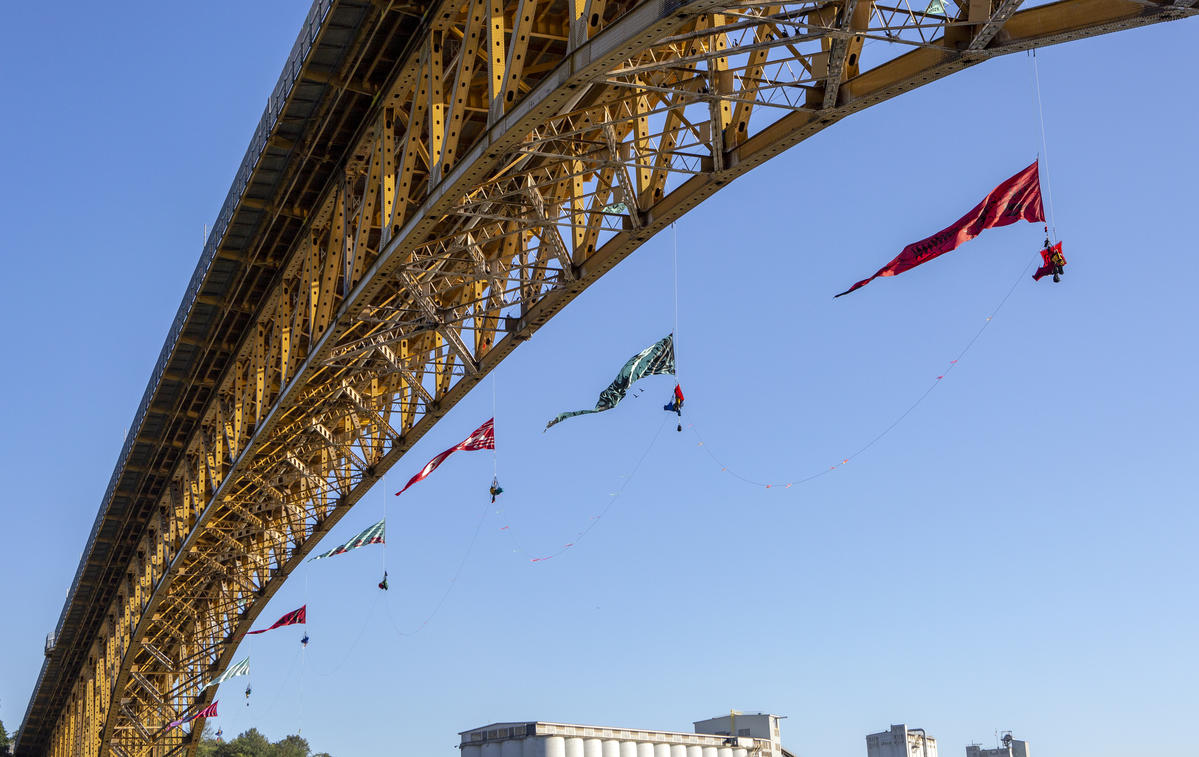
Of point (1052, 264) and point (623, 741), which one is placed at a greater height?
point (1052, 264)

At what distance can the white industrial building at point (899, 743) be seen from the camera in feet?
275

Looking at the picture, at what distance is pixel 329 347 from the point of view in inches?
885

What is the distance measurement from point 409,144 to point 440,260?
2.76m

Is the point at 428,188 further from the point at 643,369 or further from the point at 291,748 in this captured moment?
the point at 291,748

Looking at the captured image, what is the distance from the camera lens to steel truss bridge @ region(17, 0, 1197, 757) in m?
13.8

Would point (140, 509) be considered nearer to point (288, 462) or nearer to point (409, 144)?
point (288, 462)

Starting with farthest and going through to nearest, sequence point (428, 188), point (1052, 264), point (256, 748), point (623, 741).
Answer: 1. point (256, 748)
2. point (623, 741)
3. point (428, 188)
4. point (1052, 264)

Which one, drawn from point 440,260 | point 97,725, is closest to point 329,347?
point 440,260

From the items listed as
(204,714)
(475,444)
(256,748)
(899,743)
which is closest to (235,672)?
(204,714)

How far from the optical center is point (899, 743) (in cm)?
8388

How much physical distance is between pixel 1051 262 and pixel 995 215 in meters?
1.50

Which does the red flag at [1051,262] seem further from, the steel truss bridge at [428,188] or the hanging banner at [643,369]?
the hanging banner at [643,369]

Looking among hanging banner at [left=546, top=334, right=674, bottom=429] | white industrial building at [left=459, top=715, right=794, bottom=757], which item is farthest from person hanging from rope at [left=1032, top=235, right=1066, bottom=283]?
white industrial building at [left=459, top=715, right=794, bottom=757]

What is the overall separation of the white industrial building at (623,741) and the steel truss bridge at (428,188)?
26.7 metres
